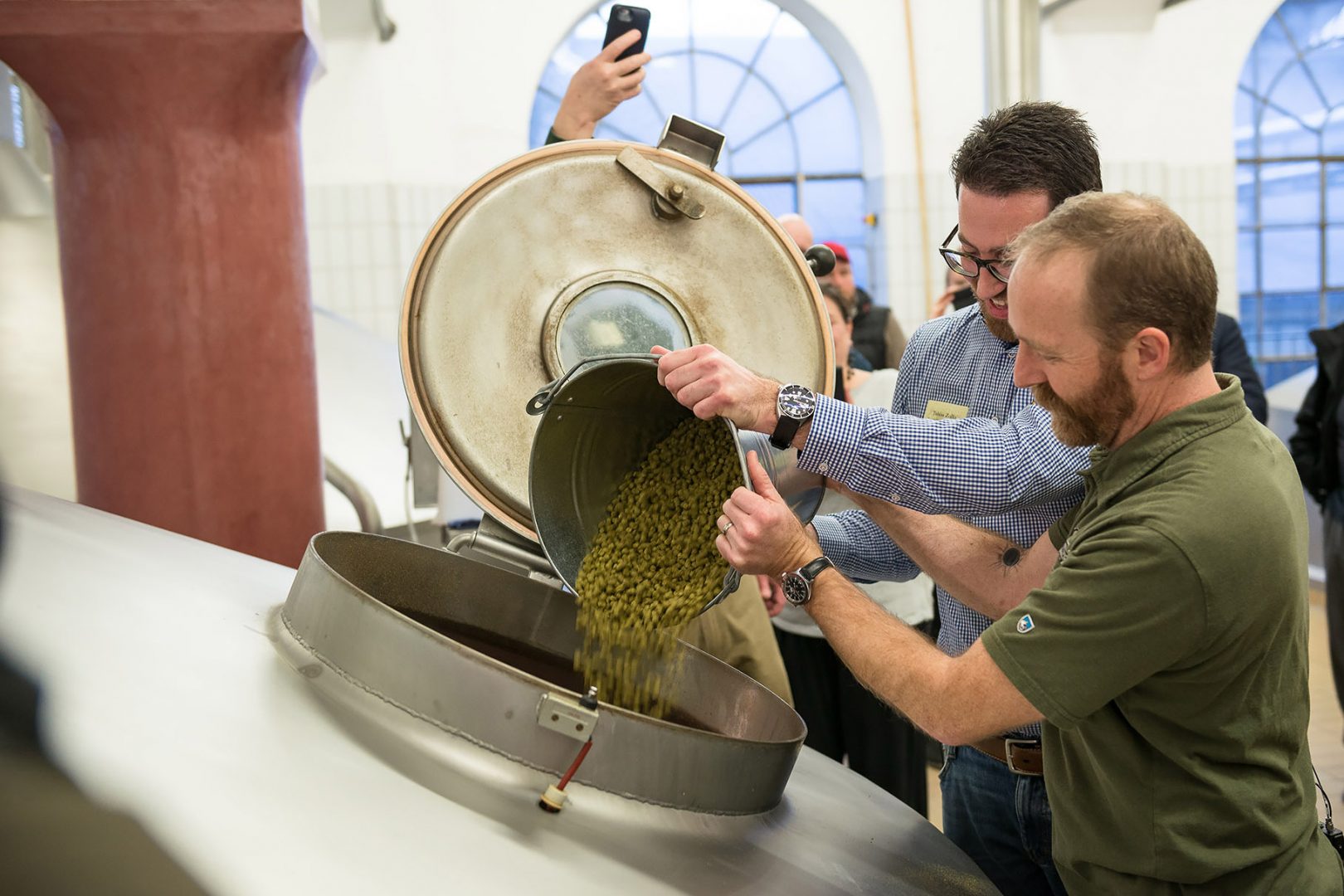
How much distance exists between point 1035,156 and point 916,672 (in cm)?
70

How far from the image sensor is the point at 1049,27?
20.8 ft

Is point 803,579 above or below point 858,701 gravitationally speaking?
above

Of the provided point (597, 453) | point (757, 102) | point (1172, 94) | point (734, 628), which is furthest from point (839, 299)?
point (1172, 94)

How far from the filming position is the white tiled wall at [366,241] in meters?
5.88

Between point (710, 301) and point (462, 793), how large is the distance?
0.83m

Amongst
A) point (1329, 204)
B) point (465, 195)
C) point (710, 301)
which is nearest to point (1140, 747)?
point (710, 301)

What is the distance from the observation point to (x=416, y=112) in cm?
594

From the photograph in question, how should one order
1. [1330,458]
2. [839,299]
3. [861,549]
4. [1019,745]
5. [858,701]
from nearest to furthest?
[1019,745], [861,549], [858,701], [839,299], [1330,458]

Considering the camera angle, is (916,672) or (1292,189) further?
(1292,189)

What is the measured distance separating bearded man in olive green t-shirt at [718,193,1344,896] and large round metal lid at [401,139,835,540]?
1.74ft

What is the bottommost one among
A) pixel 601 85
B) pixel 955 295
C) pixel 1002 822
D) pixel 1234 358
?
pixel 1002 822

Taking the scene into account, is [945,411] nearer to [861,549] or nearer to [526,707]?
[861,549]

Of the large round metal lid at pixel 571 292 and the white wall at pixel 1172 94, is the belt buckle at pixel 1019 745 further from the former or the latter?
the white wall at pixel 1172 94

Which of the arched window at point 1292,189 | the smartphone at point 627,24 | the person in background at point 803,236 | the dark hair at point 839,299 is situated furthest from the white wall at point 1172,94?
the smartphone at point 627,24
